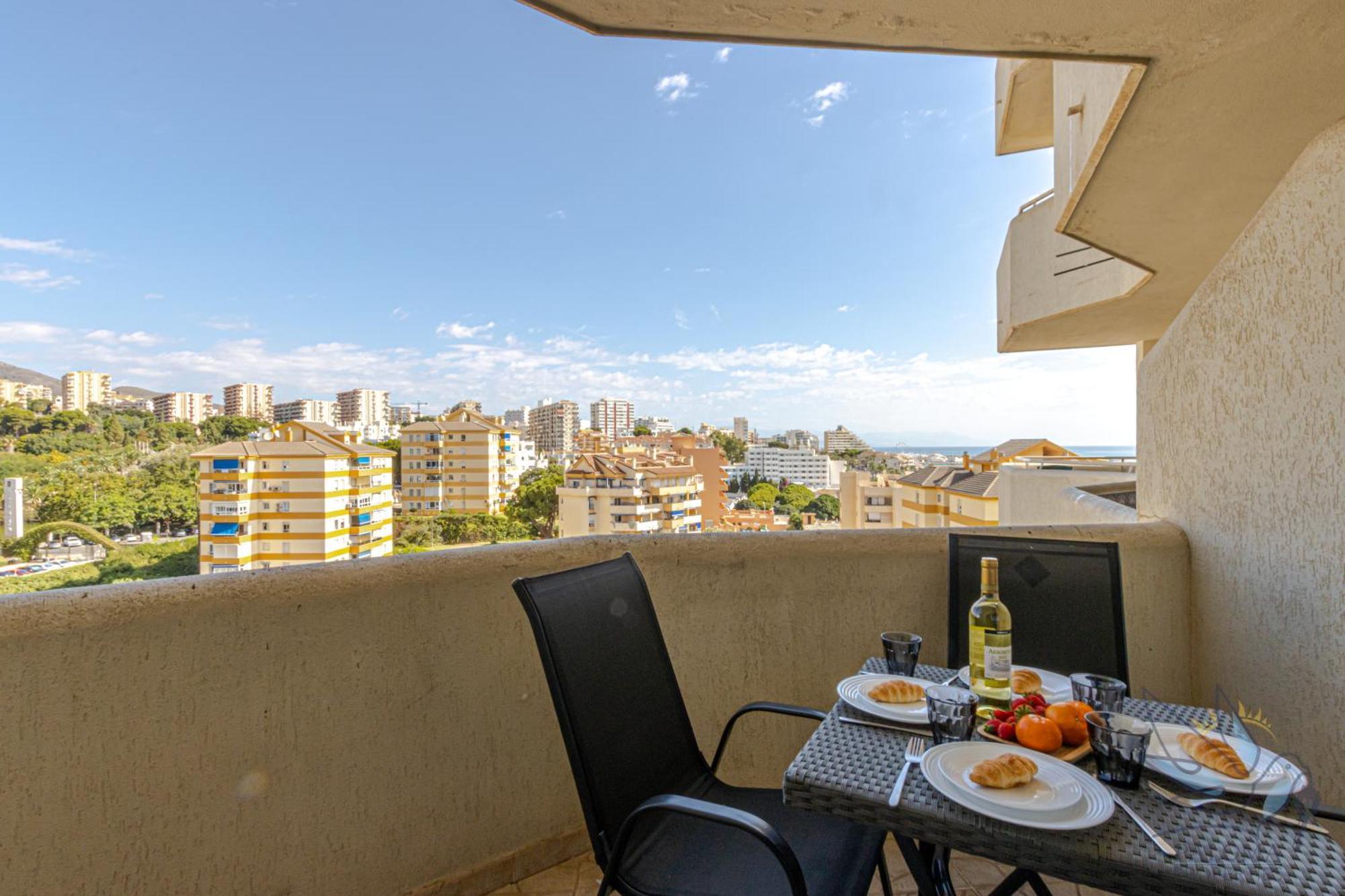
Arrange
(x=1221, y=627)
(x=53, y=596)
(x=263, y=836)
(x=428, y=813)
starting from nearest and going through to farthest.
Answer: (x=53, y=596) < (x=263, y=836) < (x=428, y=813) < (x=1221, y=627)

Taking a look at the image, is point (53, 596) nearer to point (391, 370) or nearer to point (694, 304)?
point (391, 370)

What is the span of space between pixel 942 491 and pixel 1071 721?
44.5ft

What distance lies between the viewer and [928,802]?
37.7 inches

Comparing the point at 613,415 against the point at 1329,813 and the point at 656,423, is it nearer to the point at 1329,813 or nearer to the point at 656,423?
the point at 656,423

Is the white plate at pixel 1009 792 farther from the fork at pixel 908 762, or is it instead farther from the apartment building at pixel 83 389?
the apartment building at pixel 83 389

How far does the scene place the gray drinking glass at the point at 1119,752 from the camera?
101 cm

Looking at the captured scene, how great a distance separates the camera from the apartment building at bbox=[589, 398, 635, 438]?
24.8m

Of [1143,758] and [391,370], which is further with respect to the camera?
[391,370]

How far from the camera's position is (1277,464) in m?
1.84

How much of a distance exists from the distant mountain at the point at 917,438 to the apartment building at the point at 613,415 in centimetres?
1191

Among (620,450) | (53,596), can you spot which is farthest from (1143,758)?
(620,450)

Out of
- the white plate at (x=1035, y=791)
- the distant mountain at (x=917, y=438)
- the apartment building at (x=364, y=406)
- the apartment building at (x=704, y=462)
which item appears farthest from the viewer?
the distant mountain at (x=917, y=438)

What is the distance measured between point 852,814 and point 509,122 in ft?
99.2

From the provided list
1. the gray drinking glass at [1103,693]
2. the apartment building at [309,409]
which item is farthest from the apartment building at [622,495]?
the gray drinking glass at [1103,693]
